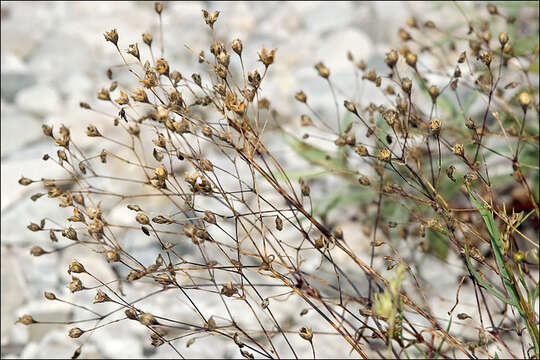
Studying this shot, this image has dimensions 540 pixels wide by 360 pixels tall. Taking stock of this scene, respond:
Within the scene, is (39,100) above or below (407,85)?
above

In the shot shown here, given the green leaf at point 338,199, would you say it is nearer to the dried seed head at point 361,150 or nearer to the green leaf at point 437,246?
the green leaf at point 437,246

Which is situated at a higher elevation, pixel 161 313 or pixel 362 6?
pixel 362 6

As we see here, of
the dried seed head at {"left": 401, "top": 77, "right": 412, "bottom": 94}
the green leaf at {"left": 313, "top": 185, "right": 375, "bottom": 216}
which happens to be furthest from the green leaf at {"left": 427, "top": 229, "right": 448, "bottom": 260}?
the dried seed head at {"left": 401, "top": 77, "right": 412, "bottom": 94}

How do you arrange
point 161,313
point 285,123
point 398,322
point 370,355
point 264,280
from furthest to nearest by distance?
A: point 285,123 → point 264,280 → point 161,313 → point 370,355 → point 398,322

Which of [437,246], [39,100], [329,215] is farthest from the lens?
[39,100]

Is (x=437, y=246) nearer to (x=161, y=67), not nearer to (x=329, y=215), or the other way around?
(x=329, y=215)

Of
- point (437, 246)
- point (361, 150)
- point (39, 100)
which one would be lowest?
point (361, 150)

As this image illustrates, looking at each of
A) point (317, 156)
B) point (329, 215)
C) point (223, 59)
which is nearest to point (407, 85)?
point (223, 59)

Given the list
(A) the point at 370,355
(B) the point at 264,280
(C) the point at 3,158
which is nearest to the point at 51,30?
(C) the point at 3,158

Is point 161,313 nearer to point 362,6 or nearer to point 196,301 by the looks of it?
point 196,301
